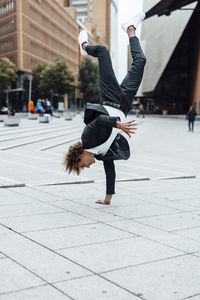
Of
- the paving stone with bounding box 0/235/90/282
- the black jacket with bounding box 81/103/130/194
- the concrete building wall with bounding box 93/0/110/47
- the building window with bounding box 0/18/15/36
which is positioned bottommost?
the paving stone with bounding box 0/235/90/282

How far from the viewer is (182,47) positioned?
6912 centimetres

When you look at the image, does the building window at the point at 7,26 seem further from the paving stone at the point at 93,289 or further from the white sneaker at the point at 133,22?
the paving stone at the point at 93,289

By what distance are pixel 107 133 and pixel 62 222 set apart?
1.09m

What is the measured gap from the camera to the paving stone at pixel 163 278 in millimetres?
2588

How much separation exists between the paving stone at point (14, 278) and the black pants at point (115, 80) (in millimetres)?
2299

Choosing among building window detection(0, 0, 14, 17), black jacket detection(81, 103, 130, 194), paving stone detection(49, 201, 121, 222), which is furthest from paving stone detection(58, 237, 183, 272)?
building window detection(0, 0, 14, 17)

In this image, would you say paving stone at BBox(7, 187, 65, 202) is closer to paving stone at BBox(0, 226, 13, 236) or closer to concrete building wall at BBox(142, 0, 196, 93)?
paving stone at BBox(0, 226, 13, 236)

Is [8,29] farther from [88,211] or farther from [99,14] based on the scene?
[99,14]

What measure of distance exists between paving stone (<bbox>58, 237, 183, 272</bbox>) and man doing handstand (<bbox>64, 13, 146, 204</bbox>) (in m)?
1.27

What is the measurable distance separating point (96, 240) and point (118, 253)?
15.8 inches

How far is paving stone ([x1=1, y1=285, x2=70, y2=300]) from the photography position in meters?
2.46

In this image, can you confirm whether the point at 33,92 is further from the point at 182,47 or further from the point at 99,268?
the point at 99,268

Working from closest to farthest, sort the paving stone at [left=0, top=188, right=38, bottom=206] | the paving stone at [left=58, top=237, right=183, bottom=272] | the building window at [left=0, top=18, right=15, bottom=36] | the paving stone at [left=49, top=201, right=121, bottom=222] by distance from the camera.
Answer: the paving stone at [left=58, top=237, right=183, bottom=272]
the paving stone at [left=49, top=201, right=121, bottom=222]
the paving stone at [left=0, top=188, right=38, bottom=206]
the building window at [left=0, top=18, right=15, bottom=36]

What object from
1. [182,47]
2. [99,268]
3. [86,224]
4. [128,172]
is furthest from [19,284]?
[182,47]
